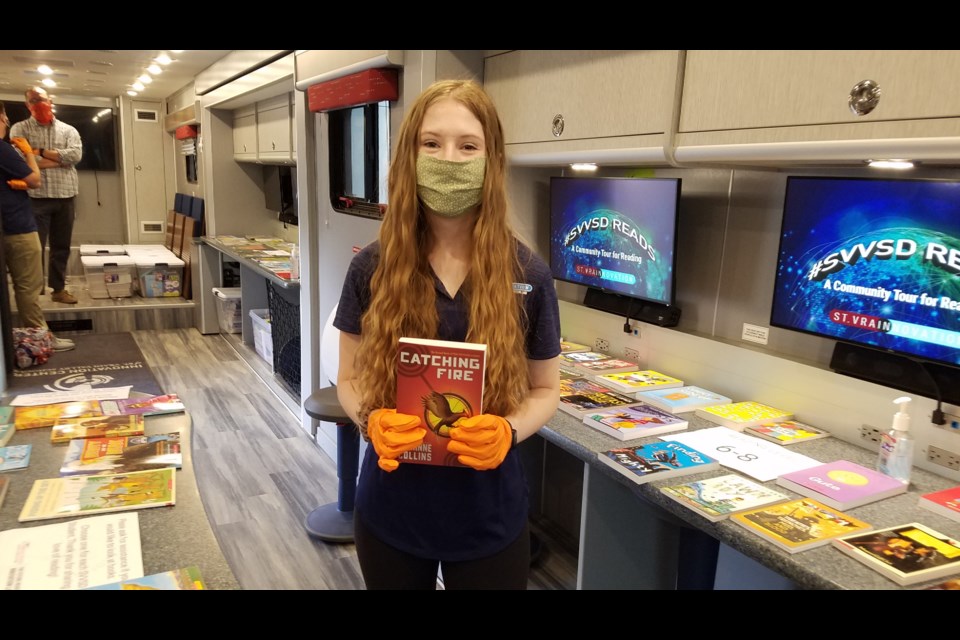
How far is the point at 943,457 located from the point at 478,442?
1196 mm

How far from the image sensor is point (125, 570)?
1026mm

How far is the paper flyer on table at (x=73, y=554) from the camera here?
0.99 metres

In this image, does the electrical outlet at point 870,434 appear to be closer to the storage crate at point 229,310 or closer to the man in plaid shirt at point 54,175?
the storage crate at point 229,310

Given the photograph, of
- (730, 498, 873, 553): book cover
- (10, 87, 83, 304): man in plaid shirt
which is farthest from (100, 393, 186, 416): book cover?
(10, 87, 83, 304): man in plaid shirt

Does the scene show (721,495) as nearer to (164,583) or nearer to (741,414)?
(741,414)

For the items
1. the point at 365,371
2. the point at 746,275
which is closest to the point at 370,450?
the point at 365,371

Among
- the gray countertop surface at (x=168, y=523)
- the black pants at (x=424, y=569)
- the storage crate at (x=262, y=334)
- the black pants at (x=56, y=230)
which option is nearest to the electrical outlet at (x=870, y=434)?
the black pants at (x=424, y=569)

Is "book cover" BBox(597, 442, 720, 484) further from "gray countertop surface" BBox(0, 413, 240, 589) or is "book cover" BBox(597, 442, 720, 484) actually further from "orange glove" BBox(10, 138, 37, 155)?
"orange glove" BBox(10, 138, 37, 155)

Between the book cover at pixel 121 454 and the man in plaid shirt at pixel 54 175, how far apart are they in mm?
5084

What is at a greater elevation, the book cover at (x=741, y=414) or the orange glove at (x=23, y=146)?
the orange glove at (x=23, y=146)

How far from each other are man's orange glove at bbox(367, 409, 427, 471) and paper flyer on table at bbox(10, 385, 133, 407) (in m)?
1.06

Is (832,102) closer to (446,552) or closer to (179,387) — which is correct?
(446,552)

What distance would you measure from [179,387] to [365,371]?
13.0ft

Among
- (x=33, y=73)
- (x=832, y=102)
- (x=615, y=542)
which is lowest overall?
(x=615, y=542)
